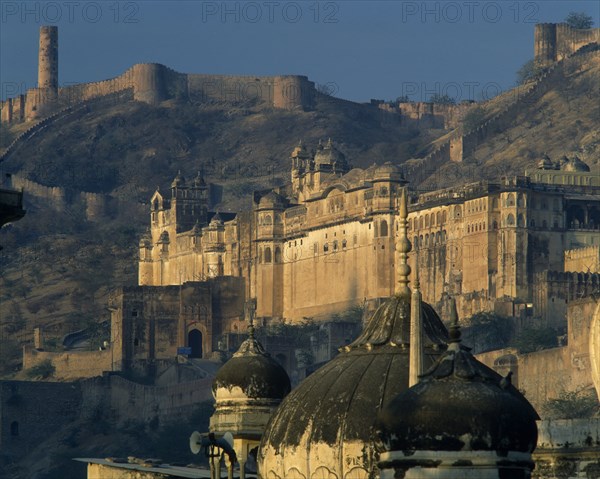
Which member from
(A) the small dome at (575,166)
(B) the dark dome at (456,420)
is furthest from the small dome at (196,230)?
(B) the dark dome at (456,420)

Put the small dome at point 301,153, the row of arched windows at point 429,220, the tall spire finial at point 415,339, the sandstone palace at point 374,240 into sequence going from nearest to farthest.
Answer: the tall spire finial at point 415,339
the sandstone palace at point 374,240
the row of arched windows at point 429,220
the small dome at point 301,153

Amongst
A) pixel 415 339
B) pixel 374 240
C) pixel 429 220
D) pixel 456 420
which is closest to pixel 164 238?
pixel 374 240

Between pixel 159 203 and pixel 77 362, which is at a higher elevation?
pixel 159 203

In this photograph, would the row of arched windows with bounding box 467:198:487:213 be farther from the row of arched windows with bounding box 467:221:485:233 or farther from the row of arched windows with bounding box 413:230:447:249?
the row of arched windows with bounding box 413:230:447:249

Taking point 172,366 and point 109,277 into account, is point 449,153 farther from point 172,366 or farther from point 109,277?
point 172,366

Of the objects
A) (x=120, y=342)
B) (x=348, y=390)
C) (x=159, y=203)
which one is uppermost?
(x=159, y=203)

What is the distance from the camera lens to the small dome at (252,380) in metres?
28.8

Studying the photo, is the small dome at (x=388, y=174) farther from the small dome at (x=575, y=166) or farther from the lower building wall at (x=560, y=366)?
the lower building wall at (x=560, y=366)

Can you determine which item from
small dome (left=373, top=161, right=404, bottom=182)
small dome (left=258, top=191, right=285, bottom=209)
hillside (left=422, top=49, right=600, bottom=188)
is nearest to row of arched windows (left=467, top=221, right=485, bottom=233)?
small dome (left=373, top=161, right=404, bottom=182)

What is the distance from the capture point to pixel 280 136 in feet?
639

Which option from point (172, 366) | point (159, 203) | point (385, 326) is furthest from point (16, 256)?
point (385, 326)

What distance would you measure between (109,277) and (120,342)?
33.6m

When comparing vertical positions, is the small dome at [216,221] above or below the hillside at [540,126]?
below

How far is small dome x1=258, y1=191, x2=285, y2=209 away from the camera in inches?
5226
